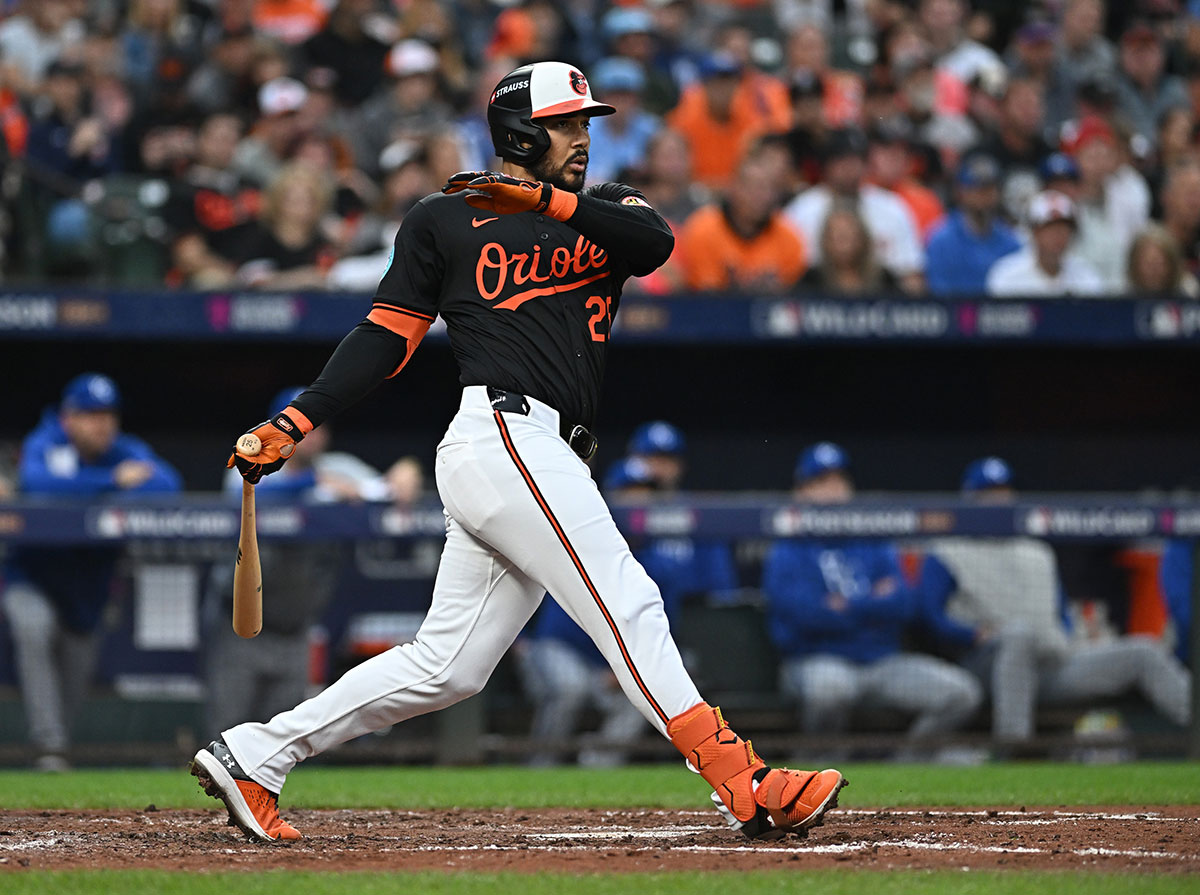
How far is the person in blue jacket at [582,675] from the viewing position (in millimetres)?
6262

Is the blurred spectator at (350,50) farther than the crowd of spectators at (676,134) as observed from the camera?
Yes

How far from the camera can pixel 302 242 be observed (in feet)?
25.5

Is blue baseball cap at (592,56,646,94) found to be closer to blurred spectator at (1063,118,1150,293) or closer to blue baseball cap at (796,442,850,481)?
blurred spectator at (1063,118,1150,293)

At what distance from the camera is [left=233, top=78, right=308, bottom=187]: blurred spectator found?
8500 millimetres

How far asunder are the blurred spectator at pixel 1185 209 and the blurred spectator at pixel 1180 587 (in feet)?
7.41

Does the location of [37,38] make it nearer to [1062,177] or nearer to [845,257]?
[845,257]

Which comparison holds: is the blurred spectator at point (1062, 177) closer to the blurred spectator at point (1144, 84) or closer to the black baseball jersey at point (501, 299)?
the blurred spectator at point (1144, 84)

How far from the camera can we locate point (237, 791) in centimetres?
366

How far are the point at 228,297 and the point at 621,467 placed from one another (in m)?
1.89

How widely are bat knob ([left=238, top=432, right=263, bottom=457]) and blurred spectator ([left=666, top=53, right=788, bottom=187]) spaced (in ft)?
19.3

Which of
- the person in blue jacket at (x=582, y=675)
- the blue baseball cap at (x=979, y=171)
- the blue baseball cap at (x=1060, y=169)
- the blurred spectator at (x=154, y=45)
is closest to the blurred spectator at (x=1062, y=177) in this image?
the blue baseball cap at (x=1060, y=169)

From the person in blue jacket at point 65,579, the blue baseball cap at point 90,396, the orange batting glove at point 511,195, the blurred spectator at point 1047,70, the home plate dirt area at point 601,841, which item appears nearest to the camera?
the home plate dirt area at point 601,841

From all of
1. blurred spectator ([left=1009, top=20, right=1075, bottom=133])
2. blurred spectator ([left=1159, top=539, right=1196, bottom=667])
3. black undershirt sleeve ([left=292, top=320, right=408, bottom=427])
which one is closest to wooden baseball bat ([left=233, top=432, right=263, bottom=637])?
black undershirt sleeve ([left=292, top=320, right=408, bottom=427])

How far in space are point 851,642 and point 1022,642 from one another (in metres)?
0.64
